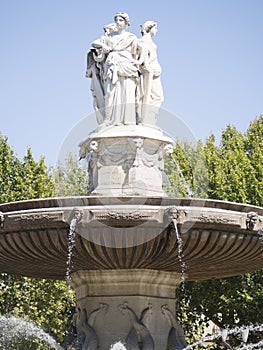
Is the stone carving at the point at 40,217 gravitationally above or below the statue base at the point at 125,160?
below

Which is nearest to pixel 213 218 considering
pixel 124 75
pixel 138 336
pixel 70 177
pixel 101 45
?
pixel 138 336

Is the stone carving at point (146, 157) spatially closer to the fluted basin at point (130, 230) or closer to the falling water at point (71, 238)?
the fluted basin at point (130, 230)

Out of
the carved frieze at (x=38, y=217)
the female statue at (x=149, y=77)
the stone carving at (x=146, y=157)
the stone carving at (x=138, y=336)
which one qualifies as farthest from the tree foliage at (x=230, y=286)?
the carved frieze at (x=38, y=217)

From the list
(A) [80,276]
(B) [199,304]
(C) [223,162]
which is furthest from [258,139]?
(A) [80,276]

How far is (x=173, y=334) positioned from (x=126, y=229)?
92.7 inches

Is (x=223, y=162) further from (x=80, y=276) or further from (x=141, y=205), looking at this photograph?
(x=141, y=205)

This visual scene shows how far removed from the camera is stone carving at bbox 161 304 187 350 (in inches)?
391

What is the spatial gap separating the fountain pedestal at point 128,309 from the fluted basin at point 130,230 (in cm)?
28

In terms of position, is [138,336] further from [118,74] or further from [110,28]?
[110,28]

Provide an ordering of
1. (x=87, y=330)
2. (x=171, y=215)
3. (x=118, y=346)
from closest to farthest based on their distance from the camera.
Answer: (x=171, y=215) → (x=118, y=346) → (x=87, y=330)

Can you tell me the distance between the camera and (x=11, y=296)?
759 inches

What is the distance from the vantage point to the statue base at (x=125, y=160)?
10.8 m

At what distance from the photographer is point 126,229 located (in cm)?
837

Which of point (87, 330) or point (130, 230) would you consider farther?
point (87, 330)
